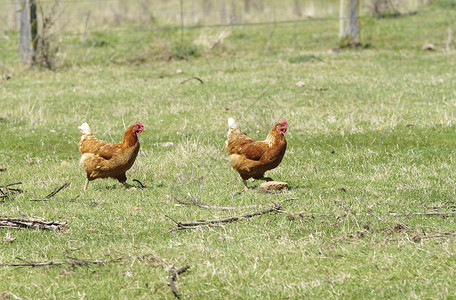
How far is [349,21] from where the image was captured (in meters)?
17.6

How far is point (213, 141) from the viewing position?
10.0 meters

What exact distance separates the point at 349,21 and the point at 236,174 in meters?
10.8

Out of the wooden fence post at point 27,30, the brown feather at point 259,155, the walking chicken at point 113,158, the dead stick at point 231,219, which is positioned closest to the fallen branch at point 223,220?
the dead stick at point 231,219

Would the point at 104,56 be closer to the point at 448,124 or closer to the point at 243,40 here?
the point at 243,40

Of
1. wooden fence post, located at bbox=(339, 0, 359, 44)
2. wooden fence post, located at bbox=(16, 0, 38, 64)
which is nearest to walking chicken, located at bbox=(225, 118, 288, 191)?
wooden fence post, located at bbox=(16, 0, 38, 64)

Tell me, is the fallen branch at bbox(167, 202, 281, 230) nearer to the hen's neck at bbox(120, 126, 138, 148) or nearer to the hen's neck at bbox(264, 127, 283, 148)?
the hen's neck at bbox(264, 127, 283, 148)

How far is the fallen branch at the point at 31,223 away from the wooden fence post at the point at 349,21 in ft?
43.8

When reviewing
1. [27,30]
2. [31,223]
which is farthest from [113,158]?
[27,30]

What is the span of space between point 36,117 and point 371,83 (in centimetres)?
724

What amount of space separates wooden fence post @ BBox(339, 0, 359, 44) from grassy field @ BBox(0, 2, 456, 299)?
15.6 inches

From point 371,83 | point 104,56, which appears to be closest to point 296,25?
point 104,56

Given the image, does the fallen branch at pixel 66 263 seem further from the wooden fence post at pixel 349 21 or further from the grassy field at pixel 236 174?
the wooden fence post at pixel 349 21

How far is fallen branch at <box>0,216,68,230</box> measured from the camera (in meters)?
6.12

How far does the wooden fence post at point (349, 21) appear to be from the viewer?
57.6 ft
